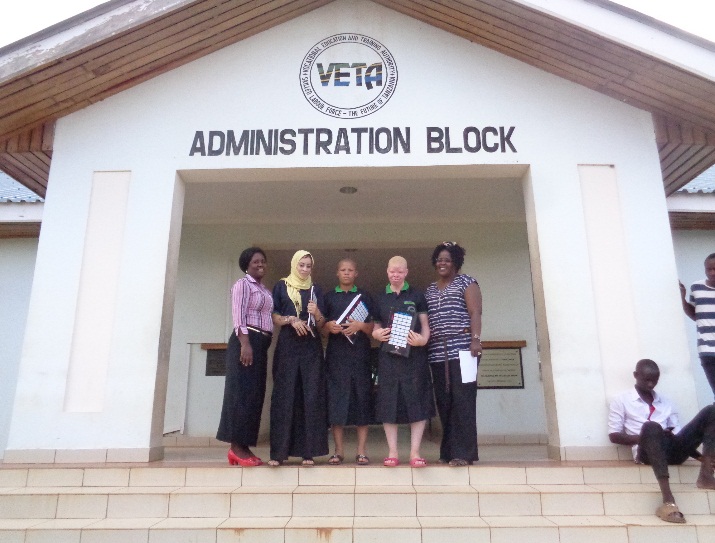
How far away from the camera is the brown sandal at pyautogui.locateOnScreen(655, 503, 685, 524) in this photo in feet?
11.1

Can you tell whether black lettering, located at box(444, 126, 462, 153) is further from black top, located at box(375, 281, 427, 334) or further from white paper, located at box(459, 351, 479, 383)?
white paper, located at box(459, 351, 479, 383)

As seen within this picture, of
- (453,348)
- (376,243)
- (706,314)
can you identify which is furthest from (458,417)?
(376,243)

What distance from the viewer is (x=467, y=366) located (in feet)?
13.4

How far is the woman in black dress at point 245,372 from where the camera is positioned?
13.5 feet

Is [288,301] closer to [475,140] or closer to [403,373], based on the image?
[403,373]

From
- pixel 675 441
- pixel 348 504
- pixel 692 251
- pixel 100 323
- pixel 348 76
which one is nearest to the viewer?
pixel 348 504

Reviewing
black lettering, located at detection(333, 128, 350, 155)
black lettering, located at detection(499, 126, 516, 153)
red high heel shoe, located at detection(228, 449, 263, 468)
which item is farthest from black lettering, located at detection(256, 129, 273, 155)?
red high heel shoe, located at detection(228, 449, 263, 468)

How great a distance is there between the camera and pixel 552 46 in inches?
193

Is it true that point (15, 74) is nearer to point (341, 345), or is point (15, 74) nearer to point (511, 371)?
point (341, 345)

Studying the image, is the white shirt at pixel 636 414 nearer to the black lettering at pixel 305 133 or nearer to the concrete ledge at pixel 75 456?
the black lettering at pixel 305 133

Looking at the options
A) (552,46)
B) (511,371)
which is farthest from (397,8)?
(511,371)

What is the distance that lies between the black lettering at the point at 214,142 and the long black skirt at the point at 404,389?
2.56 metres

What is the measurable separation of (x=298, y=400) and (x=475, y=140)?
2.93 meters

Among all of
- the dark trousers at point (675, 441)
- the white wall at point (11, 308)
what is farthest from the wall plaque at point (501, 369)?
the white wall at point (11, 308)
